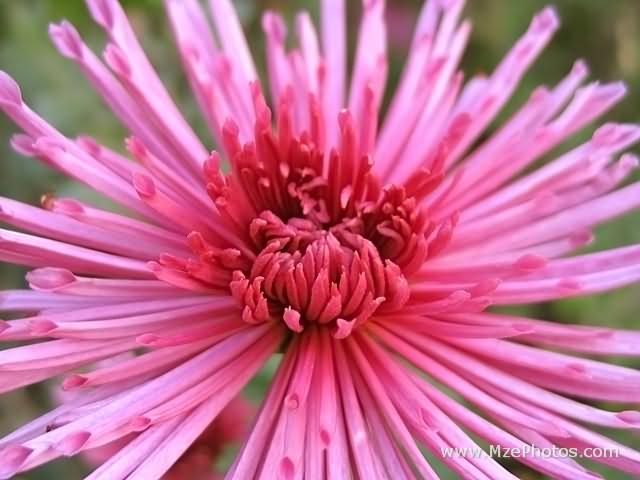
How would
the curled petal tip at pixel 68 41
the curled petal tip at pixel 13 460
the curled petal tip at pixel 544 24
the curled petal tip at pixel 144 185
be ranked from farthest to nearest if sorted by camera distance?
the curled petal tip at pixel 544 24, the curled petal tip at pixel 68 41, the curled petal tip at pixel 144 185, the curled petal tip at pixel 13 460

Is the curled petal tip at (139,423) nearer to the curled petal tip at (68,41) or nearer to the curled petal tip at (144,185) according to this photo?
the curled petal tip at (144,185)

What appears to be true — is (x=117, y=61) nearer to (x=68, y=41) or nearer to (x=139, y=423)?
(x=68, y=41)

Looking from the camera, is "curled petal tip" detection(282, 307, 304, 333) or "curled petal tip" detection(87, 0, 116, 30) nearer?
"curled petal tip" detection(282, 307, 304, 333)

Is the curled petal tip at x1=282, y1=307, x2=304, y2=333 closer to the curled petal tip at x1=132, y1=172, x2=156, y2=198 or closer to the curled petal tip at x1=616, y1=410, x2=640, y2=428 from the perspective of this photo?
the curled petal tip at x1=132, y1=172, x2=156, y2=198

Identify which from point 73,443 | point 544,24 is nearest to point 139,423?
point 73,443

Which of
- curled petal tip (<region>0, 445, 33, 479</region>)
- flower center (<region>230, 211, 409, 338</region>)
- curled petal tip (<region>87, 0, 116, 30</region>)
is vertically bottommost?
curled petal tip (<region>0, 445, 33, 479</region>)

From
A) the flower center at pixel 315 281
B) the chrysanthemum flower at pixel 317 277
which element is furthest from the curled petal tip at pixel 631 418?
the flower center at pixel 315 281

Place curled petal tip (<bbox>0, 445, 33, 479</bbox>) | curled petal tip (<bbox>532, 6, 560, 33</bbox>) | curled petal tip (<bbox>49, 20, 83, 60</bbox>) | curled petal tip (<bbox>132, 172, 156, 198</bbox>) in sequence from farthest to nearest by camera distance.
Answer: curled petal tip (<bbox>532, 6, 560, 33</bbox>)
curled petal tip (<bbox>49, 20, 83, 60</bbox>)
curled petal tip (<bbox>132, 172, 156, 198</bbox>)
curled petal tip (<bbox>0, 445, 33, 479</bbox>)

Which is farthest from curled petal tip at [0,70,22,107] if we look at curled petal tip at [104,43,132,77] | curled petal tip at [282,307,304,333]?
curled petal tip at [282,307,304,333]

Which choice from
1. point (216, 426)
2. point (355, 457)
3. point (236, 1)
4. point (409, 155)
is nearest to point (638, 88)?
point (236, 1)
